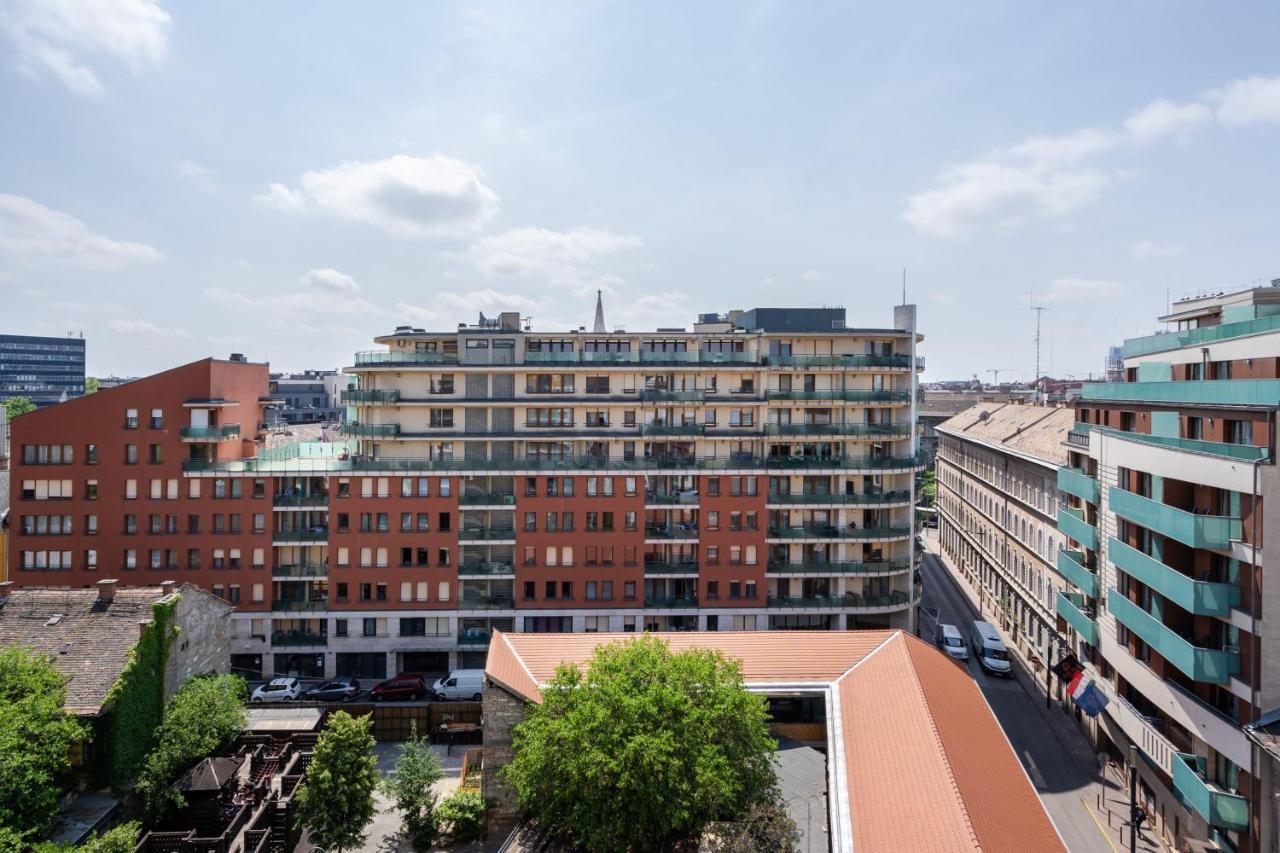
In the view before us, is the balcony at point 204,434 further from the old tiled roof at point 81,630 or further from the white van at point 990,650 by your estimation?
the white van at point 990,650

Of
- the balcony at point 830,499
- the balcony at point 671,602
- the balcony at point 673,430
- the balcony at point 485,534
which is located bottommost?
the balcony at point 671,602

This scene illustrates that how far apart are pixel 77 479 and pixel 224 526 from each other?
407 inches

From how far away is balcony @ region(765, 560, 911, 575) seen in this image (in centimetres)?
5450

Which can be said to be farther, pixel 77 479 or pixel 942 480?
pixel 942 480

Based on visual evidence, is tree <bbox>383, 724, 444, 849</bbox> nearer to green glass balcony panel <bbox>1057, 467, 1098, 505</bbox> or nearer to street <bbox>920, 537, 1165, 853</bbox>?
street <bbox>920, 537, 1165, 853</bbox>

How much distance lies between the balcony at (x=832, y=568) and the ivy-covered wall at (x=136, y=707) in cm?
3809

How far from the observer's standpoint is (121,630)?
118ft

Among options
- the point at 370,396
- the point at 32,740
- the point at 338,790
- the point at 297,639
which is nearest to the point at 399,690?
the point at 297,639

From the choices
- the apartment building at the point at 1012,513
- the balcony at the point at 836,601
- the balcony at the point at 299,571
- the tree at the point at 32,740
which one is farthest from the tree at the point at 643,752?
the balcony at the point at 299,571

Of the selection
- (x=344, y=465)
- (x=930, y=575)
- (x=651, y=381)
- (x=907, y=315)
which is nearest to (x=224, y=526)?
(x=344, y=465)

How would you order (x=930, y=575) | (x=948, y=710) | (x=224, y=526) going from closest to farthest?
(x=948, y=710), (x=224, y=526), (x=930, y=575)

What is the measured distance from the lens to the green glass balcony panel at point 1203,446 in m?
27.1

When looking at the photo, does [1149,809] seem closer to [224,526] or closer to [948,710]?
[948,710]

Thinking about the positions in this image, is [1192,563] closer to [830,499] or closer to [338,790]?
[830,499]
